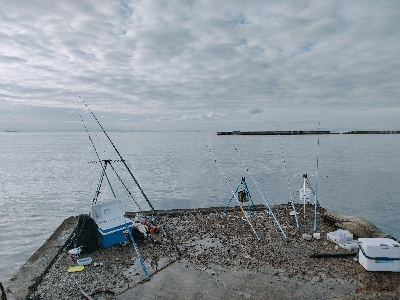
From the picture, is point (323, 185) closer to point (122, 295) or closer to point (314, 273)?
point (314, 273)

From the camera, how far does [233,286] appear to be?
26.7ft

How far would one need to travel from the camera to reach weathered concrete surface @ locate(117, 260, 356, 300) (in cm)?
766

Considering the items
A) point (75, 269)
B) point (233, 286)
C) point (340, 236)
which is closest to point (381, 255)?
point (340, 236)

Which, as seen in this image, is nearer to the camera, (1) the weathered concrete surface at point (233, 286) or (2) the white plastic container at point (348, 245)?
(1) the weathered concrete surface at point (233, 286)

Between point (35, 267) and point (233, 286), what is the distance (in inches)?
261

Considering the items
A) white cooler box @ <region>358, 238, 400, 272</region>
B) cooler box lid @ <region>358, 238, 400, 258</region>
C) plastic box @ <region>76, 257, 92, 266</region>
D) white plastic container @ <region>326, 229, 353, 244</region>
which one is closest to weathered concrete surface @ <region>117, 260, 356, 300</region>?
white cooler box @ <region>358, 238, 400, 272</region>

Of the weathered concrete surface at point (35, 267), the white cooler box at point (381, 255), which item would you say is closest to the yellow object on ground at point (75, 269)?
the weathered concrete surface at point (35, 267)

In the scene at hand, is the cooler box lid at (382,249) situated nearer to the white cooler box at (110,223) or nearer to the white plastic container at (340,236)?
the white plastic container at (340,236)

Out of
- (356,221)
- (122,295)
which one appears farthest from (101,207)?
(356,221)

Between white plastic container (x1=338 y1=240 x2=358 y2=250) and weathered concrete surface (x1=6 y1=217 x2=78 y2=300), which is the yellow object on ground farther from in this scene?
white plastic container (x1=338 y1=240 x2=358 y2=250)

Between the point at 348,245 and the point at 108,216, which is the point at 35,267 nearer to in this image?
the point at 108,216

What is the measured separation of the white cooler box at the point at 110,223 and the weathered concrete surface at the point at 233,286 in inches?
113

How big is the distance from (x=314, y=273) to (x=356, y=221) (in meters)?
4.94

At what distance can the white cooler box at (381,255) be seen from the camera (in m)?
8.59
